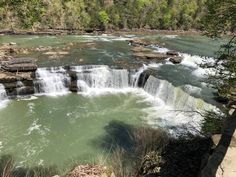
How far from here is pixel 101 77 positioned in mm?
29750

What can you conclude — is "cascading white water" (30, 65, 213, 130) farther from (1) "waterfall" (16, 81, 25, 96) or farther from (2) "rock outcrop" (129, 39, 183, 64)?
(2) "rock outcrop" (129, 39, 183, 64)

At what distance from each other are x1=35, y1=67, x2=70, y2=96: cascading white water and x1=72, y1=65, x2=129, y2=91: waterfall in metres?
1.41

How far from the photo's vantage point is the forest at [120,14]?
72062 millimetres

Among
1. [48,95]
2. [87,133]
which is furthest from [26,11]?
[48,95]

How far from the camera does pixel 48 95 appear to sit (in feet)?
89.4

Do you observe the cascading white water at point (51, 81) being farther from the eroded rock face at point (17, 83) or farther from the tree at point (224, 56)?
the tree at point (224, 56)

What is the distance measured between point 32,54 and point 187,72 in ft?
55.9

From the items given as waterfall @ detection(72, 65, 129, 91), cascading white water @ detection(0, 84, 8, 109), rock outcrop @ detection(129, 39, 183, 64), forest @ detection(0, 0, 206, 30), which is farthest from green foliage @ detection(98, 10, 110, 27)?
cascading white water @ detection(0, 84, 8, 109)

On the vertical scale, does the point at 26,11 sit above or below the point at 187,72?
above

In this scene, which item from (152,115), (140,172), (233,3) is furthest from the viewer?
(152,115)

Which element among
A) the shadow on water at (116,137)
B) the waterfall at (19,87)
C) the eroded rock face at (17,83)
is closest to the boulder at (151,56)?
the eroded rock face at (17,83)

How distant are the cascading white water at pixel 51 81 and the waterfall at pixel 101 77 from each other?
141 centimetres

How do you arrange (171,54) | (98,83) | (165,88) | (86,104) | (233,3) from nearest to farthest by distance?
(233,3)
(86,104)
(165,88)
(98,83)
(171,54)

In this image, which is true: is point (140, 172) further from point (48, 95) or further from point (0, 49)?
point (0, 49)
